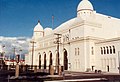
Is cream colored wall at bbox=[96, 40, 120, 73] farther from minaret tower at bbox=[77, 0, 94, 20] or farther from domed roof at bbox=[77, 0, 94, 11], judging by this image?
domed roof at bbox=[77, 0, 94, 11]

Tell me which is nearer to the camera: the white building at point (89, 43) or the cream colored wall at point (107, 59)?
the cream colored wall at point (107, 59)

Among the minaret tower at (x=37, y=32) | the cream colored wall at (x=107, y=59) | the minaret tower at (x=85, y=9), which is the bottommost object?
the cream colored wall at (x=107, y=59)

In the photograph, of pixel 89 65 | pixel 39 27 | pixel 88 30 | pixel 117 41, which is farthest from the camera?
pixel 39 27

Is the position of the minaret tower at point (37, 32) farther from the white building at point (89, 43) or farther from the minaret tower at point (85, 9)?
the minaret tower at point (85, 9)

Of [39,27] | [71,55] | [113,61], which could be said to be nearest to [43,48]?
[39,27]

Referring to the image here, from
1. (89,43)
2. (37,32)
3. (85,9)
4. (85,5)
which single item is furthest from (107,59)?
(37,32)

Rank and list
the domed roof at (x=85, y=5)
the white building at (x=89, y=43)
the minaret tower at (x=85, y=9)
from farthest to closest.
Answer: the domed roof at (x=85, y=5) < the minaret tower at (x=85, y=9) < the white building at (x=89, y=43)

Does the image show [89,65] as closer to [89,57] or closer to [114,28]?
[89,57]

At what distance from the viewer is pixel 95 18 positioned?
199 feet

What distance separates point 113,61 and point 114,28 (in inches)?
741

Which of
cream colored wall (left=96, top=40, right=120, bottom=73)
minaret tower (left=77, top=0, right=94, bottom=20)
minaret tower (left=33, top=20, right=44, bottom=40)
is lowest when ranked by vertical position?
cream colored wall (left=96, top=40, right=120, bottom=73)

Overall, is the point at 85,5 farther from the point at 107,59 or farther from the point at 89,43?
the point at 107,59

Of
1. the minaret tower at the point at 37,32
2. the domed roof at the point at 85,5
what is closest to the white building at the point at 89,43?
the domed roof at the point at 85,5

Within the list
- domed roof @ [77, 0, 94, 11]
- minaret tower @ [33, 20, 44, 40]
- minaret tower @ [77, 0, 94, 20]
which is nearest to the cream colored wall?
minaret tower @ [77, 0, 94, 20]
